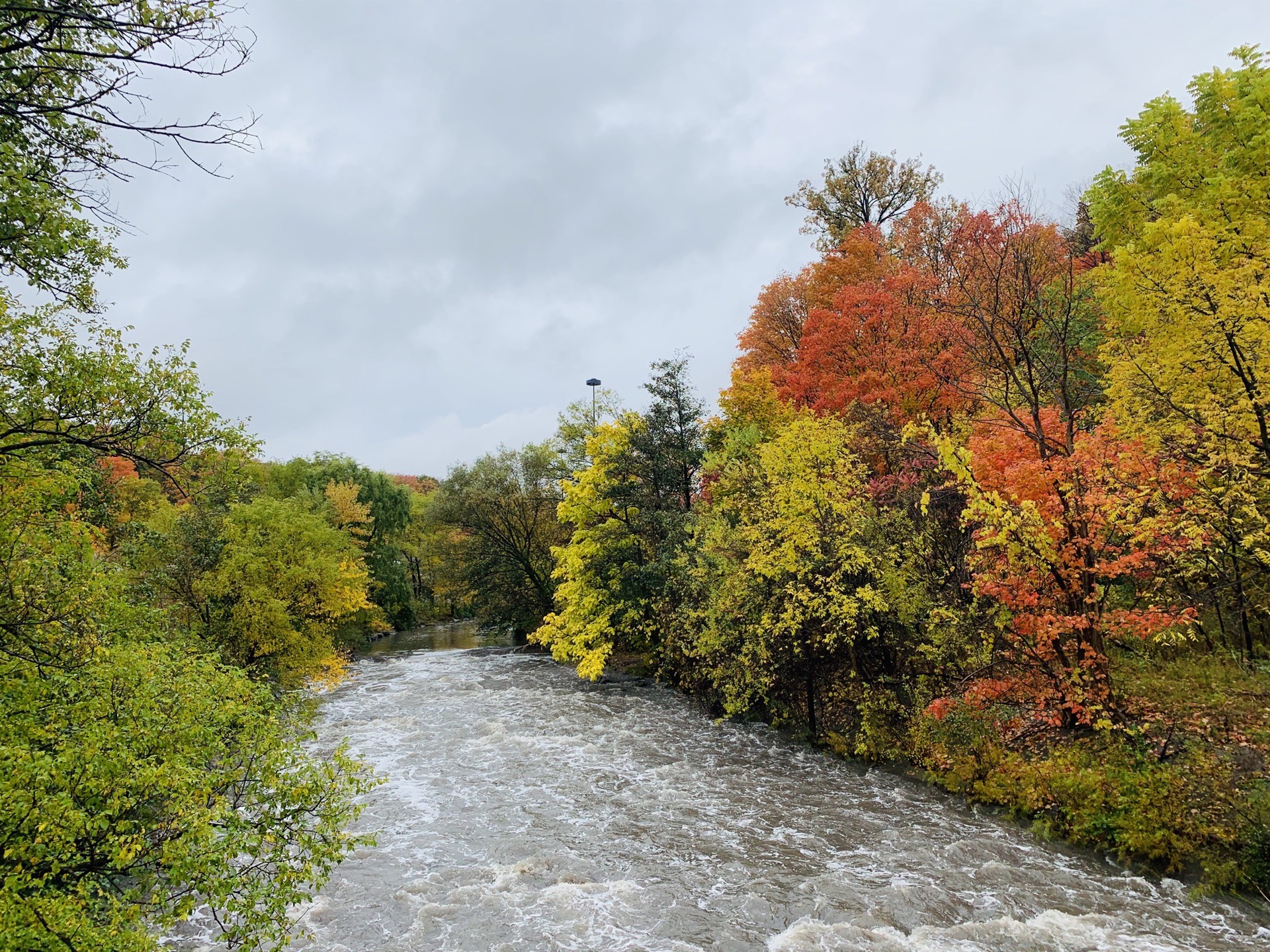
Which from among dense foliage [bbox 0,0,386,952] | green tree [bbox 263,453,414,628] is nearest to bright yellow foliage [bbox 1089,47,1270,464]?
dense foliage [bbox 0,0,386,952]

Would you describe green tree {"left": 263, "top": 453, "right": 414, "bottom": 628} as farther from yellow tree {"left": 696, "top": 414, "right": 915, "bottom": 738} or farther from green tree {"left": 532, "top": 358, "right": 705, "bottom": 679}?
yellow tree {"left": 696, "top": 414, "right": 915, "bottom": 738}

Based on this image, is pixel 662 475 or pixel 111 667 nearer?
pixel 111 667

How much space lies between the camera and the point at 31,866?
4855 millimetres

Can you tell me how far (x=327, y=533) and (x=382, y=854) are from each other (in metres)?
15.3

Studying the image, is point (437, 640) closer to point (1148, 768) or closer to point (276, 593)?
point (276, 593)

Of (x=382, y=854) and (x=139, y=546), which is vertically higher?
(x=139, y=546)

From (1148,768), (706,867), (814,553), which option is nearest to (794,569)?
(814,553)

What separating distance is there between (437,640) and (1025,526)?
34.8 m

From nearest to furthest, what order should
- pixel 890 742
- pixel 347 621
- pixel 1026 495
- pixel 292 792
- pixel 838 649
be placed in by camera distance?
pixel 292 792 → pixel 1026 495 → pixel 890 742 → pixel 838 649 → pixel 347 621

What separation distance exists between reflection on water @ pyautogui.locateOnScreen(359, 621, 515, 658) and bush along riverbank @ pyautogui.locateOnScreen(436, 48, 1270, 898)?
48.2ft

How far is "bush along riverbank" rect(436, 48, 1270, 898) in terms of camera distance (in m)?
9.59

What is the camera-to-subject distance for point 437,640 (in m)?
39.2

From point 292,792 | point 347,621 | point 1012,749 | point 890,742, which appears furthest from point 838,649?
point 347,621

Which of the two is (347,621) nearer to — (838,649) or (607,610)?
(607,610)
